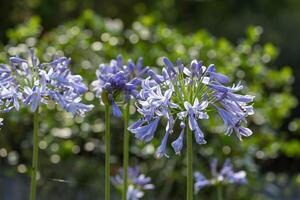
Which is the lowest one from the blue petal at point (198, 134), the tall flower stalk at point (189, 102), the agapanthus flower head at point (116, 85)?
the blue petal at point (198, 134)

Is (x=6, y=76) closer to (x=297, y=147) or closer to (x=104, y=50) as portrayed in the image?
(x=104, y=50)

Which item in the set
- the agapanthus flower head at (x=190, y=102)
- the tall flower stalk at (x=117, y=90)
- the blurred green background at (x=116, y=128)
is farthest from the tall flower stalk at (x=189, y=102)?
the blurred green background at (x=116, y=128)

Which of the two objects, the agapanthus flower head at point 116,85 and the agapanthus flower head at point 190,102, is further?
the agapanthus flower head at point 116,85

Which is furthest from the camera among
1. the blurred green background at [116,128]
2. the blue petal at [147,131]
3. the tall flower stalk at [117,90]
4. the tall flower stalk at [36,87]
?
the blurred green background at [116,128]

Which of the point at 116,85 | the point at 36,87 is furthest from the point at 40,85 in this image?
the point at 116,85

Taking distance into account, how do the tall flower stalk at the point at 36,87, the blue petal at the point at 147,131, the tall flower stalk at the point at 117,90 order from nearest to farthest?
the blue petal at the point at 147,131
the tall flower stalk at the point at 36,87
the tall flower stalk at the point at 117,90

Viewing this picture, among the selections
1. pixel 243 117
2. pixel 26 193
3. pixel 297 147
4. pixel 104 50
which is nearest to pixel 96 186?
pixel 26 193

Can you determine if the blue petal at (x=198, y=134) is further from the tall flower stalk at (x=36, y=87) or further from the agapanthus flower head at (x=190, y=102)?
the tall flower stalk at (x=36, y=87)
